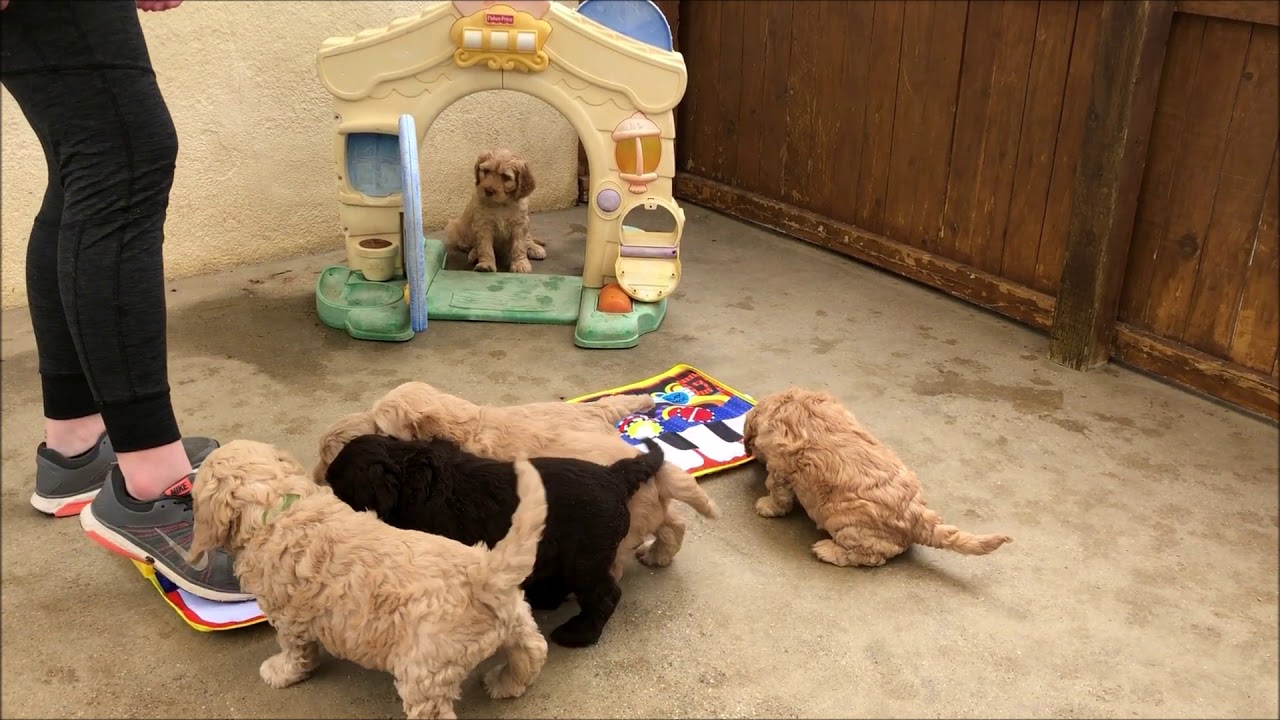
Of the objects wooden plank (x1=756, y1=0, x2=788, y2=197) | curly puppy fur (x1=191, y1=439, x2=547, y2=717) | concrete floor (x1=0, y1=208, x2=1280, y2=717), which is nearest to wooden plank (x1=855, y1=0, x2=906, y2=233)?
wooden plank (x1=756, y1=0, x2=788, y2=197)

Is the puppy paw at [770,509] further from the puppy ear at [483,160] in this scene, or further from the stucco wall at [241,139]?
the stucco wall at [241,139]

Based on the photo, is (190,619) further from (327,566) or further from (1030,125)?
(1030,125)

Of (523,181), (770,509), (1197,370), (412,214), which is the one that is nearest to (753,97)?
(523,181)

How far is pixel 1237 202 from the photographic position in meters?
3.39

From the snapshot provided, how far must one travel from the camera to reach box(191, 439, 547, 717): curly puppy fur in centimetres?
183

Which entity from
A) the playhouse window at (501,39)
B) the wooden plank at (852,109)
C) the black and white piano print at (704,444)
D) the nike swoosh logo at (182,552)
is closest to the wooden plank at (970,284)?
the wooden plank at (852,109)

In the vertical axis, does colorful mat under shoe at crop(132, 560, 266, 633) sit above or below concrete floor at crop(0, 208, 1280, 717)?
above

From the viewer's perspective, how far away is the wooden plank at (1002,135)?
404 cm

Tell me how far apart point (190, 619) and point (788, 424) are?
1496 millimetres

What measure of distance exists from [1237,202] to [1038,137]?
83 centimetres

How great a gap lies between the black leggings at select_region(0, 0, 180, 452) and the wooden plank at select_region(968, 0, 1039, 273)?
3.20 meters

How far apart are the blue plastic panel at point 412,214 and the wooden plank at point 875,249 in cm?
216

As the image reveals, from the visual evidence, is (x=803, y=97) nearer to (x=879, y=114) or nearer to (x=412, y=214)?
(x=879, y=114)

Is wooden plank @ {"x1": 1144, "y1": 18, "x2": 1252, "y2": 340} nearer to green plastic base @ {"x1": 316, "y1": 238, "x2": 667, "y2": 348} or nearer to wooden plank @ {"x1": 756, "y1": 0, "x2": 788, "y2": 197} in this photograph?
green plastic base @ {"x1": 316, "y1": 238, "x2": 667, "y2": 348}
